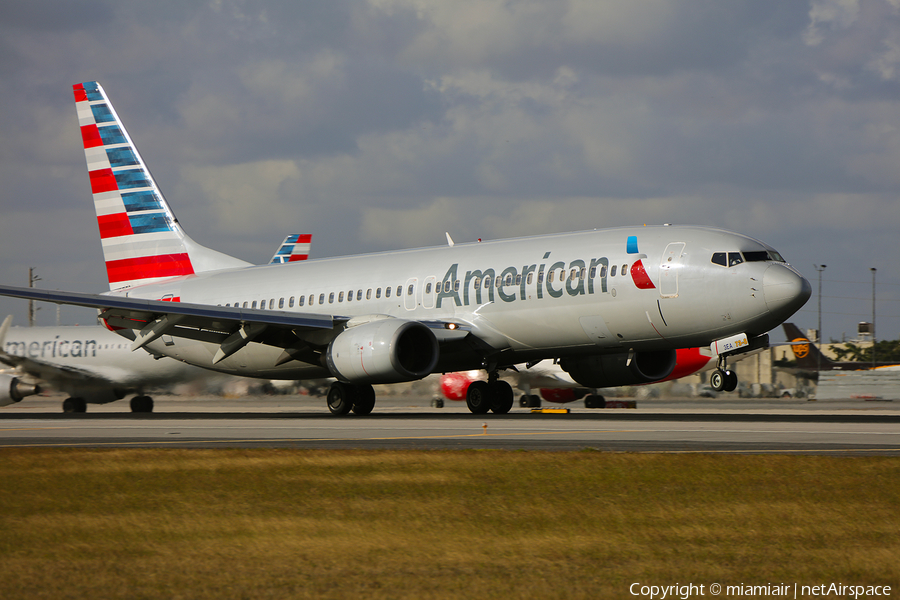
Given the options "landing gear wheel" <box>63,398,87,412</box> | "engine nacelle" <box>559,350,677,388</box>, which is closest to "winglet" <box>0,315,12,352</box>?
"landing gear wheel" <box>63,398,87,412</box>

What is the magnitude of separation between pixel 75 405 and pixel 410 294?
16.2 m

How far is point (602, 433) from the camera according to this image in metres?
18.0

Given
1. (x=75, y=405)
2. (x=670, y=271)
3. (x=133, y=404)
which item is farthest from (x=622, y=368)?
(x=75, y=405)

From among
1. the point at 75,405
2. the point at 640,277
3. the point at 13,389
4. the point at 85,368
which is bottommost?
the point at 75,405

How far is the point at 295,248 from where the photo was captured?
5088 centimetres

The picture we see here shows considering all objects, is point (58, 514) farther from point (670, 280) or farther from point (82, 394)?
point (82, 394)

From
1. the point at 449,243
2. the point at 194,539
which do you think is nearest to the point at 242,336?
the point at 449,243

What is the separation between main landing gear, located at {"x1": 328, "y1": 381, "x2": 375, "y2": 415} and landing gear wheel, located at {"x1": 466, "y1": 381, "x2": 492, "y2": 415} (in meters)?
3.00

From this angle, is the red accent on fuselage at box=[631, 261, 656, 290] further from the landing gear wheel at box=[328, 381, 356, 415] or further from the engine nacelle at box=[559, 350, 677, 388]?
the landing gear wheel at box=[328, 381, 356, 415]

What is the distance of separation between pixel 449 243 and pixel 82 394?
15.9 metres

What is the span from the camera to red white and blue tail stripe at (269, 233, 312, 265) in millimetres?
50281

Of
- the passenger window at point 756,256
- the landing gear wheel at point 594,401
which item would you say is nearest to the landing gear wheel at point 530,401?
the landing gear wheel at point 594,401

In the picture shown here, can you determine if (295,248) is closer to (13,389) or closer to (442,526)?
(13,389)

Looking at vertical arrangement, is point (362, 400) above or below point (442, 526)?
below
